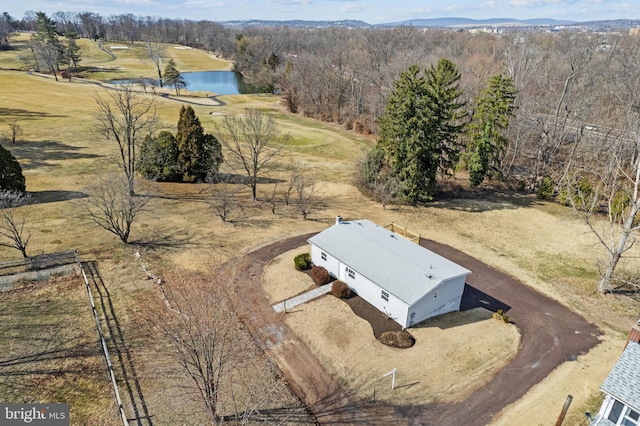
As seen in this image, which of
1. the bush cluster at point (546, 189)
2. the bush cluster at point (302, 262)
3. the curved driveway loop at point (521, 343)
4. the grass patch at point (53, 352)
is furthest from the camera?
the bush cluster at point (546, 189)

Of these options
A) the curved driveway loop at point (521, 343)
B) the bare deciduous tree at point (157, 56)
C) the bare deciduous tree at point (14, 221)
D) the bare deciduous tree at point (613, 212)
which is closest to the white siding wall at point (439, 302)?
the curved driveway loop at point (521, 343)

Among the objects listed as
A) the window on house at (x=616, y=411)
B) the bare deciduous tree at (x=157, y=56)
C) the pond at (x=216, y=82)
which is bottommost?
the window on house at (x=616, y=411)

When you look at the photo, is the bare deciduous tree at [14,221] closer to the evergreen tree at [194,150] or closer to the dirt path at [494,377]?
the evergreen tree at [194,150]

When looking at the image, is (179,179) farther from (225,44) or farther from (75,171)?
(225,44)

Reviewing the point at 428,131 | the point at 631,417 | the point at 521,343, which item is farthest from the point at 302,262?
the point at 428,131

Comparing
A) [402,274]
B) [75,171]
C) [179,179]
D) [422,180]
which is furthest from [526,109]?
[75,171]

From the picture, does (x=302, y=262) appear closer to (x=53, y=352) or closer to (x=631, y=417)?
(x=53, y=352)
